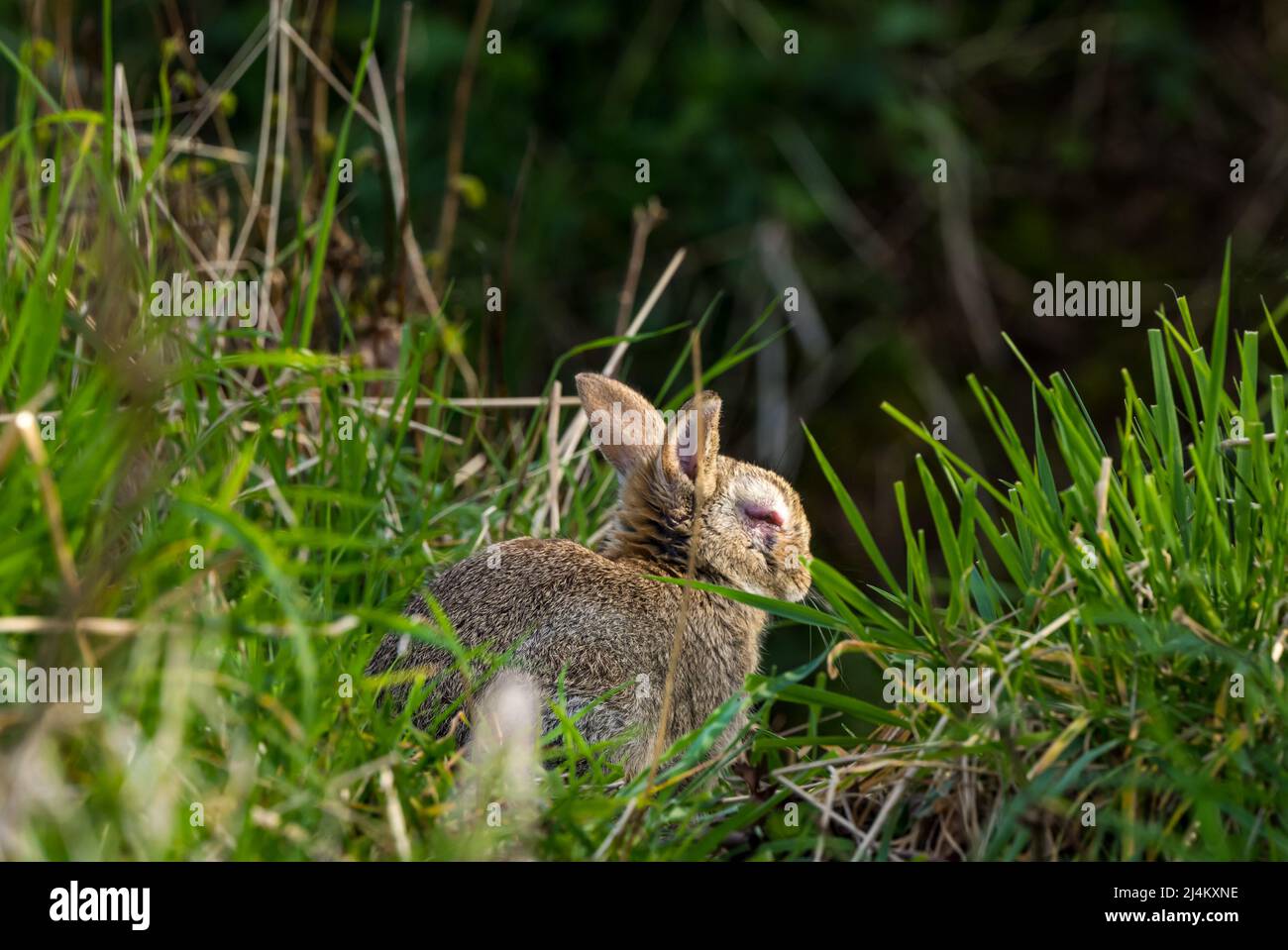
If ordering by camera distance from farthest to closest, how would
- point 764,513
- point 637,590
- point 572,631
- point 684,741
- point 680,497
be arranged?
point 764,513
point 680,497
point 637,590
point 572,631
point 684,741

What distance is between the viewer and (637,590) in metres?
3.55

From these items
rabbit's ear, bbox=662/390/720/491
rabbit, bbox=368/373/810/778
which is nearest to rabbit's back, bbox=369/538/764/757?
rabbit, bbox=368/373/810/778

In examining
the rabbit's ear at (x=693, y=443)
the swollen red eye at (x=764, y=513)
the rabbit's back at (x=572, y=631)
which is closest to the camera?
the rabbit's back at (x=572, y=631)

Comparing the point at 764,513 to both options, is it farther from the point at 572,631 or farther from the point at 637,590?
the point at 572,631

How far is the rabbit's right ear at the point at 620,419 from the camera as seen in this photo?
382 centimetres

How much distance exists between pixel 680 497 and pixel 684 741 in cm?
128

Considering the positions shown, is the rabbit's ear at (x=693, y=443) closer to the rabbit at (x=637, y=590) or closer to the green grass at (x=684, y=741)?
the rabbit at (x=637, y=590)

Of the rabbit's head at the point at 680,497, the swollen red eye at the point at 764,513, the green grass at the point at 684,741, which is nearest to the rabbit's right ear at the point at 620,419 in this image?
the rabbit's head at the point at 680,497

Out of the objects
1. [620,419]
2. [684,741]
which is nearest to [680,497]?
[620,419]
